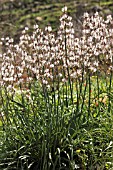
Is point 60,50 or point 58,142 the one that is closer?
point 58,142

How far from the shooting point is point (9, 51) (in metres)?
4.68

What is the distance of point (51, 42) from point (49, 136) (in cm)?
106

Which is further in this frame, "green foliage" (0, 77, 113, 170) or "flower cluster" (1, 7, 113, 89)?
"flower cluster" (1, 7, 113, 89)

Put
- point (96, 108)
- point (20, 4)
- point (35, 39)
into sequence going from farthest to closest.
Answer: point (20, 4), point (96, 108), point (35, 39)

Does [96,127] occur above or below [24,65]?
below

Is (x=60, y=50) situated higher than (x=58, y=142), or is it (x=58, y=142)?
(x=60, y=50)

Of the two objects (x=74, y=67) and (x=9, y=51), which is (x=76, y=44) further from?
(x=9, y=51)

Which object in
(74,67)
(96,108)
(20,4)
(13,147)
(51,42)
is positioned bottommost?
(13,147)

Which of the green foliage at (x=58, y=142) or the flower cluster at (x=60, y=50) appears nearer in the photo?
the green foliage at (x=58, y=142)

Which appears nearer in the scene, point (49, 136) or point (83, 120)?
point (49, 136)

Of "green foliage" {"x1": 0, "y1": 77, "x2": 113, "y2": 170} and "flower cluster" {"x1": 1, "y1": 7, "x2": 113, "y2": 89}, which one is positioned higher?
"flower cluster" {"x1": 1, "y1": 7, "x2": 113, "y2": 89}

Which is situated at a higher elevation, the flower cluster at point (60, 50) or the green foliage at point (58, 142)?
the flower cluster at point (60, 50)

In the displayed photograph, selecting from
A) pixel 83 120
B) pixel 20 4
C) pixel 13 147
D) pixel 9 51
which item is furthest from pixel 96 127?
pixel 20 4

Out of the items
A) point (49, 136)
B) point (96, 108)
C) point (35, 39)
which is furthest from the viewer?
point (96, 108)
